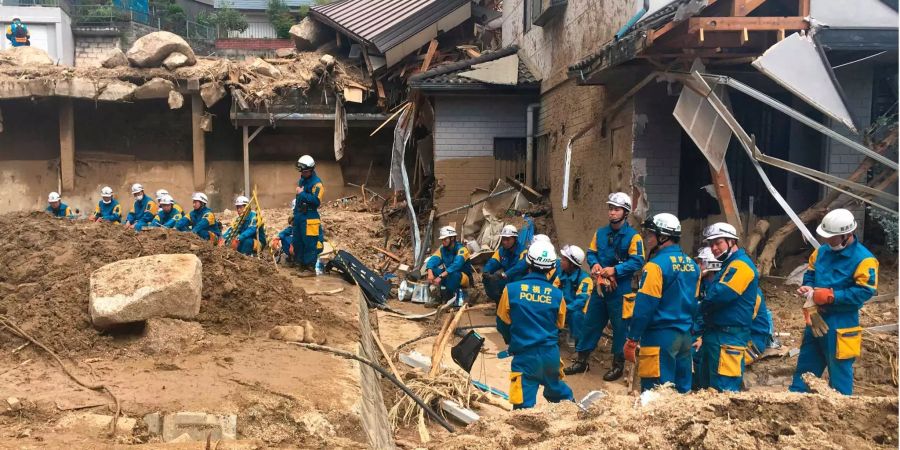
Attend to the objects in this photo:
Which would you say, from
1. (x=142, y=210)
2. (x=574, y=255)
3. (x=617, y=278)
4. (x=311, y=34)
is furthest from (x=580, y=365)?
(x=311, y=34)

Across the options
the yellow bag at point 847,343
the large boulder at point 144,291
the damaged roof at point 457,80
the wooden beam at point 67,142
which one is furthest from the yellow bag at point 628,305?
the wooden beam at point 67,142

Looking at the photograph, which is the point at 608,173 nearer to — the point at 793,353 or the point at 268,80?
Result: the point at 793,353

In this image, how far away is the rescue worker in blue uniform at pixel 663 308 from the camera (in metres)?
5.57

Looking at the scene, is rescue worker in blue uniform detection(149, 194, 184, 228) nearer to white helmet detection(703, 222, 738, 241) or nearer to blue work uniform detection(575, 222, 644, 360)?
blue work uniform detection(575, 222, 644, 360)

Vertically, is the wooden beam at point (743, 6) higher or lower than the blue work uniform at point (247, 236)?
higher

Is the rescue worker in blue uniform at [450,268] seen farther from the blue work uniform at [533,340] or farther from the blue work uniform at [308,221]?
the blue work uniform at [533,340]

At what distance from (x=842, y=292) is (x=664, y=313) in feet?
4.70

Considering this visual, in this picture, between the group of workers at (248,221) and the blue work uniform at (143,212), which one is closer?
the group of workers at (248,221)

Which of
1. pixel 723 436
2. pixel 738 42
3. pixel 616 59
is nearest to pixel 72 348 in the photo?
pixel 723 436

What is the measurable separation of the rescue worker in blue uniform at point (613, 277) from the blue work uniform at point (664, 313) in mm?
1450

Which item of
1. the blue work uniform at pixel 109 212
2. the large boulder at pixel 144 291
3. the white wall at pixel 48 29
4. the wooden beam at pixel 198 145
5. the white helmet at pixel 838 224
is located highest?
the white wall at pixel 48 29

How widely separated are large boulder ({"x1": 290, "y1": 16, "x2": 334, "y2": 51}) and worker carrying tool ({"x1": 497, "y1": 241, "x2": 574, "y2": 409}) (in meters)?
16.2

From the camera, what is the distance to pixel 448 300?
11.0 m

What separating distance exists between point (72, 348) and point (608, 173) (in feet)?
23.8
